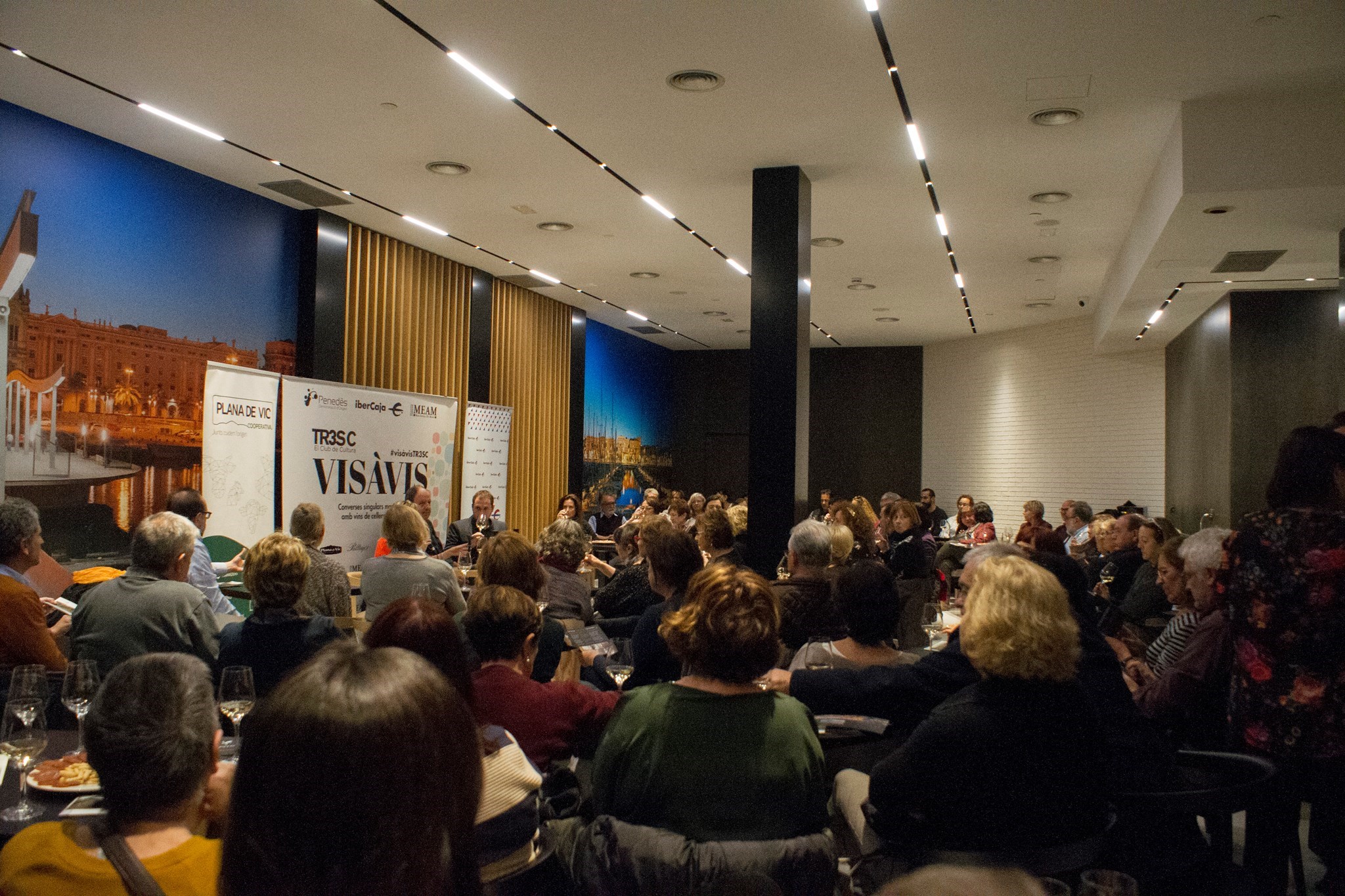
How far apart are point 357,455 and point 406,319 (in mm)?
1674

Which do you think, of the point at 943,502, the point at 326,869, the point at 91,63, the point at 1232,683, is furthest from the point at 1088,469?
the point at 326,869

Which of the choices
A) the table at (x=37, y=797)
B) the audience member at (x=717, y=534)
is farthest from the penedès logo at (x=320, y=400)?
the table at (x=37, y=797)

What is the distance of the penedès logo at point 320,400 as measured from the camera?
7750 mm

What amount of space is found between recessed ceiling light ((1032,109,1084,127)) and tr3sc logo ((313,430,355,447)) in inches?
224

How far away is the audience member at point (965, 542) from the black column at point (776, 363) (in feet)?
4.19

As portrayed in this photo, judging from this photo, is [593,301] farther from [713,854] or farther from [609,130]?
[713,854]

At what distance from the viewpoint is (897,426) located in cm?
1602

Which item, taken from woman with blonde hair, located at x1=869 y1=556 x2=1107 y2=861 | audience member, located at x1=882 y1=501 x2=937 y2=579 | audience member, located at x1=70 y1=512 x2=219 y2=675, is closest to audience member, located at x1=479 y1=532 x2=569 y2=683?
audience member, located at x1=70 y1=512 x2=219 y2=675

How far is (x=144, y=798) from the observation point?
1473mm

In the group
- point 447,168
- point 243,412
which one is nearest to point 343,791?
point 447,168

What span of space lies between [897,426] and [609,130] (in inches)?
425

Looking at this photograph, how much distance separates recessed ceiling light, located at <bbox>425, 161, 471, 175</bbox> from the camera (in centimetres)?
684

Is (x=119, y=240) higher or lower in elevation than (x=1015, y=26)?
lower

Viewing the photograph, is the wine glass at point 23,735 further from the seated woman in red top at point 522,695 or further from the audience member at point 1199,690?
the audience member at point 1199,690
